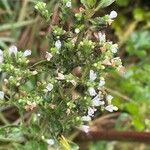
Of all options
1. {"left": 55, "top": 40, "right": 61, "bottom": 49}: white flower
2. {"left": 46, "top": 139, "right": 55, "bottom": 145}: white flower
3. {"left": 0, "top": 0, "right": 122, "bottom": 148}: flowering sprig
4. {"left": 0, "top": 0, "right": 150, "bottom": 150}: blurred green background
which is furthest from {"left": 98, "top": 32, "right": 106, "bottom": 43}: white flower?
{"left": 0, "top": 0, "right": 150, "bottom": 150}: blurred green background

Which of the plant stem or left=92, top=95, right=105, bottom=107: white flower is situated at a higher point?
left=92, top=95, right=105, bottom=107: white flower

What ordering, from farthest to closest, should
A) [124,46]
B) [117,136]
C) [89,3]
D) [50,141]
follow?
[124,46] < [117,136] < [50,141] < [89,3]

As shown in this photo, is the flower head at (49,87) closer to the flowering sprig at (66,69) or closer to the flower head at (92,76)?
the flowering sprig at (66,69)

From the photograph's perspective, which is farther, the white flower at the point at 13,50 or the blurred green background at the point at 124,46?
the blurred green background at the point at 124,46

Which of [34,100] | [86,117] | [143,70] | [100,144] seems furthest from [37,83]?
[143,70]

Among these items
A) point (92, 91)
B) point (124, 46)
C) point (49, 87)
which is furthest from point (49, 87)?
point (124, 46)

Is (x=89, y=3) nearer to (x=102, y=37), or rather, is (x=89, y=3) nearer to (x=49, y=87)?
(x=102, y=37)

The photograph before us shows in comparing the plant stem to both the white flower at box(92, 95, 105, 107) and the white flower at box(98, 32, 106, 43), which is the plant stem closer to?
the white flower at box(92, 95, 105, 107)

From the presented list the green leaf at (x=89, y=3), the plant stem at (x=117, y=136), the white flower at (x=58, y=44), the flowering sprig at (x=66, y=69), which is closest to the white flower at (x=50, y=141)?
the flowering sprig at (x=66, y=69)
